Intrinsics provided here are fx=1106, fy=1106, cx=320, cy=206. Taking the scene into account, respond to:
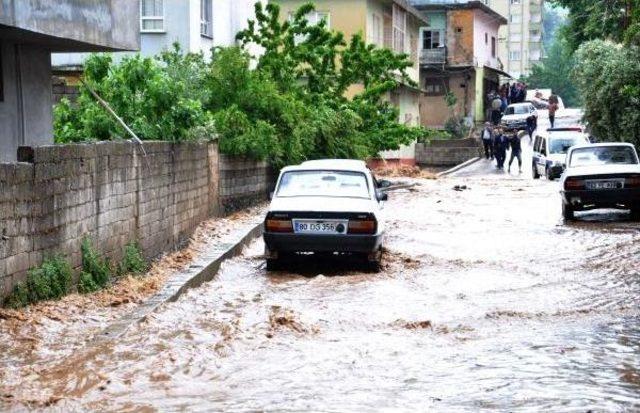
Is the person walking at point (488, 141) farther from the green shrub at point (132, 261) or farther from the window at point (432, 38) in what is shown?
the green shrub at point (132, 261)

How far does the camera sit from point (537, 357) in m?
9.25

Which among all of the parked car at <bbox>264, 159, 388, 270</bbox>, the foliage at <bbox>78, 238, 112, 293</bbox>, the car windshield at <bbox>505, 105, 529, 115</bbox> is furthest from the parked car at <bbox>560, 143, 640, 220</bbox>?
the car windshield at <bbox>505, 105, 529, 115</bbox>

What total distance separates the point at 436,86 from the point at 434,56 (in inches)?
97.8

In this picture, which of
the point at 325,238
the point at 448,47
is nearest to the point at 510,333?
the point at 325,238

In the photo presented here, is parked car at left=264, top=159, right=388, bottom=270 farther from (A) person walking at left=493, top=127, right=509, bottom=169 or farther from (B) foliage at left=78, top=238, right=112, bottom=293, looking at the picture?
(A) person walking at left=493, top=127, right=509, bottom=169

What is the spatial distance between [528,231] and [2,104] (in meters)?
10.7

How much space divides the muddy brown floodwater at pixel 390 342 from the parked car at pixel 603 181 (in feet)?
11.7

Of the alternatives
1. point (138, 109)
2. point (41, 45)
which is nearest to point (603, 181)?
point (138, 109)

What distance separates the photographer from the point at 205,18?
2817 cm

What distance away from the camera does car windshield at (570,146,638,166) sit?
882 inches

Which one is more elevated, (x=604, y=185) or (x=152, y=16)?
(x=152, y=16)

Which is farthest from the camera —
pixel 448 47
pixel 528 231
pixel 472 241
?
pixel 448 47

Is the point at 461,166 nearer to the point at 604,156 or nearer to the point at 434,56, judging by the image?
the point at 434,56

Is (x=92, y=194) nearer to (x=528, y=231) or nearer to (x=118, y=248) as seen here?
(x=118, y=248)
